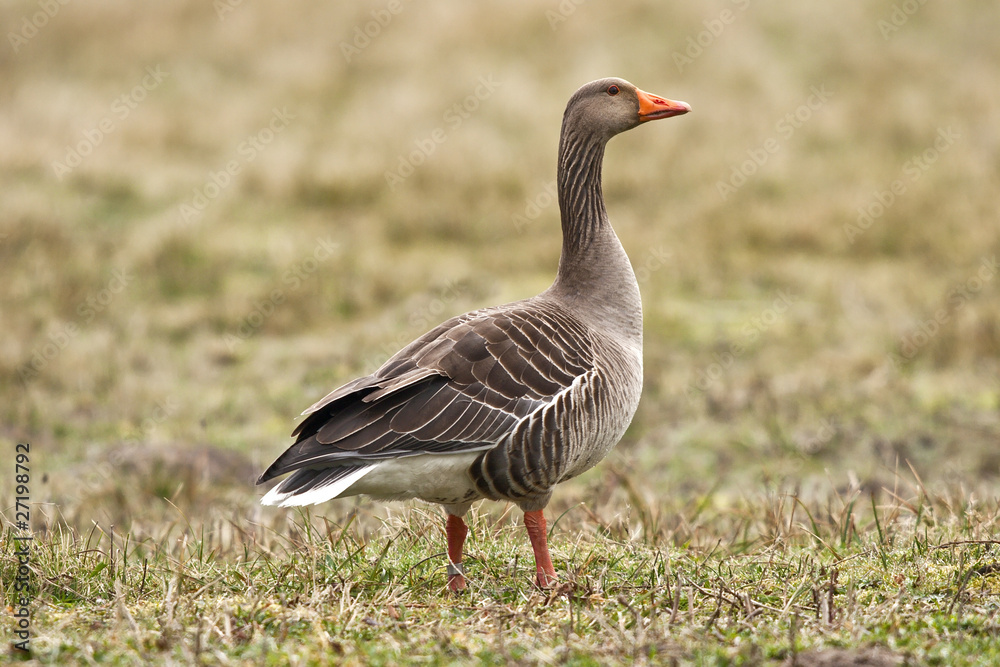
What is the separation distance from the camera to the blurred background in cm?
851

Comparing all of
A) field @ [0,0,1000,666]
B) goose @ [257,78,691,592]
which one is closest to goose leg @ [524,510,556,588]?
goose @ [257,78,691,592]

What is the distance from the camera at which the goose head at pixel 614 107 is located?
18.6 feet

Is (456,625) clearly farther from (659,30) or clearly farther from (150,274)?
(659,30)

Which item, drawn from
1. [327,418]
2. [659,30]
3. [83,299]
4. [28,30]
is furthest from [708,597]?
[28,30]

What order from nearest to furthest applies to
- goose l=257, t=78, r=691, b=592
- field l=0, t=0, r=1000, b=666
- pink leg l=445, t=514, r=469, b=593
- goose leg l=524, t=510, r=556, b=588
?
field l=0, t=0, r=1000, b=666 → goose l=257, t=78, r=691, b=592 → goose leg l=524, t=510, r=556, b=588 → pink leg l=445, t=514, r=469, b=593

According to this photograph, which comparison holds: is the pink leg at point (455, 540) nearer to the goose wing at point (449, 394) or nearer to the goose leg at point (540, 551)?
the goose leg at point (540, 551)

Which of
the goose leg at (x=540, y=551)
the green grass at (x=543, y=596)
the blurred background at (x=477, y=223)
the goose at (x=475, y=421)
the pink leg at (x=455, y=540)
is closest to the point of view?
the green grass at (x=543, y=596)

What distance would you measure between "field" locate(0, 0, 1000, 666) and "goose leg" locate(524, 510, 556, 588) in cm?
12

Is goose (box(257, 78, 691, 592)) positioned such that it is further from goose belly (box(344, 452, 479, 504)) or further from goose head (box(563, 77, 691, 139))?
goose head (box(563, 77, 691, 139))

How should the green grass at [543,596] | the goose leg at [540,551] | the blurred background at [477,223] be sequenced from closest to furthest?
the green grass at [543,596]
the goose leg at [540,551]
the blurred background at [477,223]

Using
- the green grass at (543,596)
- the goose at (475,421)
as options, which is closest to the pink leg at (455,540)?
the goose at (475,421)

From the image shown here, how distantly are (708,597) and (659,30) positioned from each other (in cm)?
1728

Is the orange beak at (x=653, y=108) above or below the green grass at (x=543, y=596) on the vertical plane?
above

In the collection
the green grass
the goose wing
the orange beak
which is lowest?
the green grass
